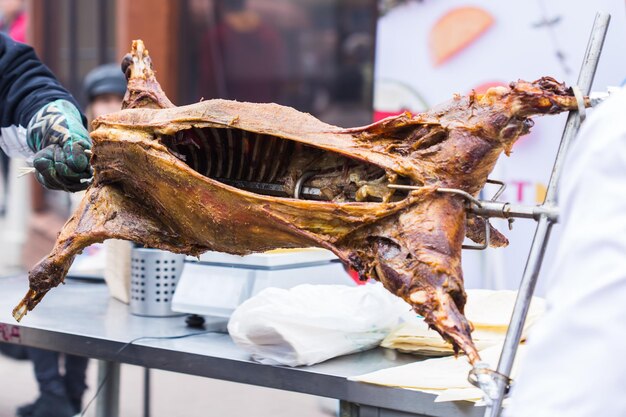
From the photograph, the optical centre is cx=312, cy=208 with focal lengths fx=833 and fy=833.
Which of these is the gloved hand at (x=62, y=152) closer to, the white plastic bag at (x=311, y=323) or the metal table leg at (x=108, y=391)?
the white plastic bag at (x=311, y=323)

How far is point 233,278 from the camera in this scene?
2.95 meters

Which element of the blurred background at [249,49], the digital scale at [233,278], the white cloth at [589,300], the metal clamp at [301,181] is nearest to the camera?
the white cloth at [589,300]

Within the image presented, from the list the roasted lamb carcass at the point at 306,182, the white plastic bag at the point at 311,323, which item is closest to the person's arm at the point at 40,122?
the roasted lamb carcass at the point at 306,182

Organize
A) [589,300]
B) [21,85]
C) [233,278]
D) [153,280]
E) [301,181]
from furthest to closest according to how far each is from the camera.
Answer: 1. [21,85]
2. [153,280]
3. [233,278]
4. [301,181]
5. [589,300]

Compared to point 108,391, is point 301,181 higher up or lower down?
higher up

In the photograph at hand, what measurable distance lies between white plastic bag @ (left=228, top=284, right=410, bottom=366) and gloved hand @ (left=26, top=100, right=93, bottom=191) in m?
0.74

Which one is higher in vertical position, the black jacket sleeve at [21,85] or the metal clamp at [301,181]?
the black jacket sleeve at [21,85]

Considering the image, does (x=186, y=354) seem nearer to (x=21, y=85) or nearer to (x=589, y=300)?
(x=21, y=85)

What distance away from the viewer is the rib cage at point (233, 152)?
2.45m

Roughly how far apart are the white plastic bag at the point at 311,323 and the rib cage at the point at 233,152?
1.22ft

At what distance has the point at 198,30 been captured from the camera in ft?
24.9

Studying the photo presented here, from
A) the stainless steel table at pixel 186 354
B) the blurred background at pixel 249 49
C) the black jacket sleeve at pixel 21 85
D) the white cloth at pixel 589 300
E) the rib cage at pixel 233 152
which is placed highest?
the blurred background at pixel 249 49

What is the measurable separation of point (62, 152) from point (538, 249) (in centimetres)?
172

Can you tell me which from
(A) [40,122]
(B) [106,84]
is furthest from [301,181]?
(B) [106,84]
